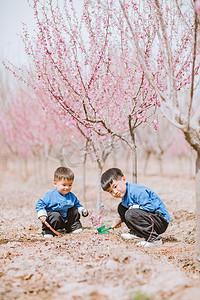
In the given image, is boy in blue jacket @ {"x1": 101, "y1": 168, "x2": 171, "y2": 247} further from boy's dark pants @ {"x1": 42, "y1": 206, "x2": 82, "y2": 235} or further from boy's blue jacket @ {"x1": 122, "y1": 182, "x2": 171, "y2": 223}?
boy's dark pants @ {"x1": 42, "y1": 206, "x2": 82, "y2": 235}

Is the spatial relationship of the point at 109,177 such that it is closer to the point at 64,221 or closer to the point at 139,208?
the point at 139,208

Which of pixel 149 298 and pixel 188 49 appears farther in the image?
pixel 188 49

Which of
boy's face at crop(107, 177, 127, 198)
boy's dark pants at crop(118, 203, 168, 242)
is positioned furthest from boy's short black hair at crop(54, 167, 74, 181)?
boy's dark pants at crop(118, 203, 168, 242)

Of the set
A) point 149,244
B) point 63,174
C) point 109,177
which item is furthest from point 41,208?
point 149,244

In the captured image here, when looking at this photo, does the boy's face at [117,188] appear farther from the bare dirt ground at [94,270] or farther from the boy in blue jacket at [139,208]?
the bare dirt ground at [94,270]

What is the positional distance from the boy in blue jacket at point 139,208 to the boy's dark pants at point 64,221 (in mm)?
848

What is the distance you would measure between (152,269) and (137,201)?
4.34ft

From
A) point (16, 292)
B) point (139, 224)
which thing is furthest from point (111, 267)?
point (139, 224)

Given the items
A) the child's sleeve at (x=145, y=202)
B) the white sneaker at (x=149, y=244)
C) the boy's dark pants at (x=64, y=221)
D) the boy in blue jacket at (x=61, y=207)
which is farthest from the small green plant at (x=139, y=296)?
the boy's dark pants at (x=64, y=221)

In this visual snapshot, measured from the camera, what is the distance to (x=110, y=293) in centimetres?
205

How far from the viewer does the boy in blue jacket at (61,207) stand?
4023 millimetres

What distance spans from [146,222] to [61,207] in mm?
1245

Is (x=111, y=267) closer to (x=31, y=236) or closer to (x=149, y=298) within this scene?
(x=149, y=298)

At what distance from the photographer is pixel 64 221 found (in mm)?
4211
